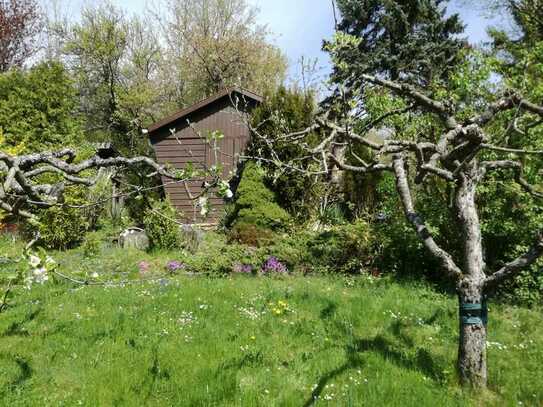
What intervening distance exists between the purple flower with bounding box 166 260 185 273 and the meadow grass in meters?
1.37

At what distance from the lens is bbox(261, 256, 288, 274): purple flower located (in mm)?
6606

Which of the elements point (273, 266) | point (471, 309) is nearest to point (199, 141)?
point (273, 266)

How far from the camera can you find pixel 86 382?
2.95 meters

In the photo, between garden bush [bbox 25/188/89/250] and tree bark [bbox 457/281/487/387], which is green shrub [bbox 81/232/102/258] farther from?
tree bark [bbox 457/281/487/387]

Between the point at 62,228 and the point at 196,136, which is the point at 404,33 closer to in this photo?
the point at 196,136

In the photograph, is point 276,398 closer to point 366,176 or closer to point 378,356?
point 378,356

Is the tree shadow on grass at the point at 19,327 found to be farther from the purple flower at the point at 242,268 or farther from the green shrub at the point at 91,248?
the green shrub at the point at 91,248

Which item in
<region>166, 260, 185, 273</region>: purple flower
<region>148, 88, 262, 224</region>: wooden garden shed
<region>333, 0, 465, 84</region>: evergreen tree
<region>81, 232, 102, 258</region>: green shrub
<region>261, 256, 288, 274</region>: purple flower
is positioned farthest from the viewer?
<region>333, 0, 465, 84</region>: evergreen tree

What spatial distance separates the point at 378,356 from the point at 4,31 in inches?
847

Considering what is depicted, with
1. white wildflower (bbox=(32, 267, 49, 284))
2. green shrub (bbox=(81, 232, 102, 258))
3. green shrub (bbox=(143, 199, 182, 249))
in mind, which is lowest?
green shrub (bbox=(81, 232, 102, 258))

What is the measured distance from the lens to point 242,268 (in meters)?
6.66

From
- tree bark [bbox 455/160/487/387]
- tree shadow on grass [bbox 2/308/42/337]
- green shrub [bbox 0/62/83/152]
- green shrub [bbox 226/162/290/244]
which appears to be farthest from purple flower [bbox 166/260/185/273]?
green shrub [bbox 0/62/83/152]

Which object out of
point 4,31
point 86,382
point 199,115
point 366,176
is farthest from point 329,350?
point 4,31

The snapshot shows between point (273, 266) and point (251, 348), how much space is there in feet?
10.2
